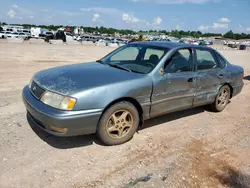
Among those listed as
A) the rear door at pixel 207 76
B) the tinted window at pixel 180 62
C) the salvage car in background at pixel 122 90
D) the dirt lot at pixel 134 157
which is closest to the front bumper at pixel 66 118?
the salvage car in background at pixel 122 90

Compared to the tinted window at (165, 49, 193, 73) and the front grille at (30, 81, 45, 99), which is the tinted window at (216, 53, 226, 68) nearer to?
the tinted window at (165, 49, 193, 73)

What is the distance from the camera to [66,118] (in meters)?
3.13

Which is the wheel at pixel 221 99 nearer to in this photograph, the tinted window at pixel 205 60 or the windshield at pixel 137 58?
the tinted window at pixel 205 60

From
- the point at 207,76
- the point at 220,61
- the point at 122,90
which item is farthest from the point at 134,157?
the point at 220,61

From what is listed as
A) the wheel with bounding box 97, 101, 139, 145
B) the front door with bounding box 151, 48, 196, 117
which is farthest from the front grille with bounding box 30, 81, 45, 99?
the front door with bounding box 151, 48, 196, 117

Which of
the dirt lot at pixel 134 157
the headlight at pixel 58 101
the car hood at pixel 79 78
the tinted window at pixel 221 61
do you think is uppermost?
the tinted window at pixel 221 61

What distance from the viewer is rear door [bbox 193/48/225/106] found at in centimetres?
479

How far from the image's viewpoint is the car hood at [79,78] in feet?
10.9

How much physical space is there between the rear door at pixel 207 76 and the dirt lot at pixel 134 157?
567mm

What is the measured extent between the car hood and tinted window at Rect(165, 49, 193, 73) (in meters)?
0.66

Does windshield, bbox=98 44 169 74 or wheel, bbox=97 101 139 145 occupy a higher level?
windshield, bbox=98 44 169 74

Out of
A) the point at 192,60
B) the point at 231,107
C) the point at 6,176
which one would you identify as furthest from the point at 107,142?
the point at 231,107

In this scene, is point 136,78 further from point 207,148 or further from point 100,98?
point 207,148

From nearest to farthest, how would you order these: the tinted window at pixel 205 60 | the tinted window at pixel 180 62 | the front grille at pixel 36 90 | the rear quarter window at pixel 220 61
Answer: the front grille at pixel 36 90 → the tinted window at pixel 180 62 → the tinted window at pixel 205 60 → the rear quarter window at pixel 220 61
